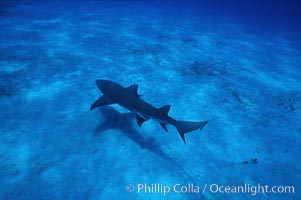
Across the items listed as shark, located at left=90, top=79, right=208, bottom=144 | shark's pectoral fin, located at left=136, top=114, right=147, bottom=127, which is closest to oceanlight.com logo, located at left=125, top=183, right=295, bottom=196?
shark, located at left=90, top=79, right=208, bottom=144

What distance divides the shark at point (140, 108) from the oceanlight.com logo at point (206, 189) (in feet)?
4.02

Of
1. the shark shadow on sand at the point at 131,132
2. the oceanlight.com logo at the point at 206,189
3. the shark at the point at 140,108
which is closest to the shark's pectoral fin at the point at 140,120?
the shark at the point at 140,108

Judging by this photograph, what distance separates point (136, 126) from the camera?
634cm

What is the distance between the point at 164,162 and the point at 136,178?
952 millimetres

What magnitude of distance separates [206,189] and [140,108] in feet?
8.95

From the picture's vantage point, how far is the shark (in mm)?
4695

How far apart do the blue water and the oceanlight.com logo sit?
5 cm

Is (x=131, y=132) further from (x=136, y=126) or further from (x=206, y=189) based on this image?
(x=206, y=189)

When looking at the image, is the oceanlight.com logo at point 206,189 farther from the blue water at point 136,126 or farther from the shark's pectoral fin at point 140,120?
the shark's pectoral fin at point 140,120

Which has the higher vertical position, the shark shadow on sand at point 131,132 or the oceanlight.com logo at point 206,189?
the shark shadow on sand at point 131,132

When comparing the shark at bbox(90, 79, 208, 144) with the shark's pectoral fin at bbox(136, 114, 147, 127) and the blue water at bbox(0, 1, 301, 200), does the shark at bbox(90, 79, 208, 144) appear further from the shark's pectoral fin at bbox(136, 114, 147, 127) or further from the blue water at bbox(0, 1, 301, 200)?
the blue water at bbox(0, 1, 301, 200)

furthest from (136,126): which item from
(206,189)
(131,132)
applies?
(206,189)

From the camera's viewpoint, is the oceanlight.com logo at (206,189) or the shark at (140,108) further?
the shark at (140,108)

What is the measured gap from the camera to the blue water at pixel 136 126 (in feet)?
14.9
